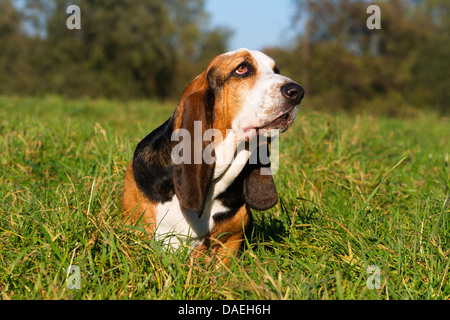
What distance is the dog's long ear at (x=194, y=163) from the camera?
2635mm

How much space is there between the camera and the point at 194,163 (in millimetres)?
2648

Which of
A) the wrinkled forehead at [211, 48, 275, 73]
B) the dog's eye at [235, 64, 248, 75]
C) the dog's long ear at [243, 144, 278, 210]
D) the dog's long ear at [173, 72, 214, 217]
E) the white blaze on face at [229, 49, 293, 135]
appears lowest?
the dog's long ear at [243, 144, 278, 210]

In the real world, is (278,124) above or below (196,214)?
above

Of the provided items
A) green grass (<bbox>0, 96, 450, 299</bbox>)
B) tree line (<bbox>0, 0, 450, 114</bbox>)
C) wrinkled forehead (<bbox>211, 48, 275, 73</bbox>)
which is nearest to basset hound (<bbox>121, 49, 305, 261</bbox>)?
wrinkled forehead (<bbox>211, 48, 275, 73</bbox>)

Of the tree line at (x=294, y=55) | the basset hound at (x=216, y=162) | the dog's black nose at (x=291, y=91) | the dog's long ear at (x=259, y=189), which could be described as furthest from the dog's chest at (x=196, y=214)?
the tree line at (x=294, y=55)

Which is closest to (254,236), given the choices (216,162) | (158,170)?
(216,162)

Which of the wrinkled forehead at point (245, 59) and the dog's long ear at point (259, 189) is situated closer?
the wrinkled forehead at point (245, 59)

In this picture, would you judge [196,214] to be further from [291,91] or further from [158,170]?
[291,91]

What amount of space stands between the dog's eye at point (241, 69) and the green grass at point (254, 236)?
3.48 feet

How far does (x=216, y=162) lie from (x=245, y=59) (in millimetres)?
645

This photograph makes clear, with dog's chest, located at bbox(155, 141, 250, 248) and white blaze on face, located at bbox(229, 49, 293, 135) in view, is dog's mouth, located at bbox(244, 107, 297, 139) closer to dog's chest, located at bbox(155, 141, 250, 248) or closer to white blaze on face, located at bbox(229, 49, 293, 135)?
white blaze on face, located at bbox(229, 49, 293, 135)

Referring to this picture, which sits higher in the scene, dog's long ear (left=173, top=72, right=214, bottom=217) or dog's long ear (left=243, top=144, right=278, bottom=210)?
dog's long ear (left=173, top=72, right=214, bottom=217)

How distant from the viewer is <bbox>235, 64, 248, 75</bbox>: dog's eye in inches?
106

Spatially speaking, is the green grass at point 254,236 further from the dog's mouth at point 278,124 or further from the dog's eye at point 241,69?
the dog's eye at point 241,69
